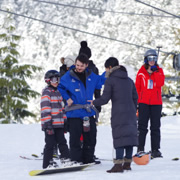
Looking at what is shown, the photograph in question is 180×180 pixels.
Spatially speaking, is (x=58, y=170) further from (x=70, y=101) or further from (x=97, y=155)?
(x=97, y=155)

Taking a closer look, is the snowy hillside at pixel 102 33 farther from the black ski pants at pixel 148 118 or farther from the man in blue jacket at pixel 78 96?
the man in blue jacket at pixel 78 96

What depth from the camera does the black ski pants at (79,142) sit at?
7047 millimetres

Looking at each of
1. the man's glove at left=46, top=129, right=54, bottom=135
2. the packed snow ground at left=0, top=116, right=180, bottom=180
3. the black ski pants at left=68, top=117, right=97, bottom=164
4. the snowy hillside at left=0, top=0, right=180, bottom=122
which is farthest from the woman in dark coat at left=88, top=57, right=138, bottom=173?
the snowy hillside at left=0, top=0, right=180, bottom=122

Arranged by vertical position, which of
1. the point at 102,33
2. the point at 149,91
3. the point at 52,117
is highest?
the point at 102,33

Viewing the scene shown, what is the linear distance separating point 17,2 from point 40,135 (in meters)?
165

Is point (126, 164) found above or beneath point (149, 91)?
beneath

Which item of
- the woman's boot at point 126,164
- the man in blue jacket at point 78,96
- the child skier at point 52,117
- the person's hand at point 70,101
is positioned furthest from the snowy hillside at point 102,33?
the woman's boot at point 126,164

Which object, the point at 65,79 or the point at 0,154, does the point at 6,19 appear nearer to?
the point at 0,154

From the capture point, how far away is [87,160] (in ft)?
24.3

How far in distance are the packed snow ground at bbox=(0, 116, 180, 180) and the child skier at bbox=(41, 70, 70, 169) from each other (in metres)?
0.50

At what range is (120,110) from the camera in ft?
21.4

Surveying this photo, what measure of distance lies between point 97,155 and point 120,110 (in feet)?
10.6

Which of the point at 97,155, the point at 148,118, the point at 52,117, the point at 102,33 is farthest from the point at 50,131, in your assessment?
the point at 102,33

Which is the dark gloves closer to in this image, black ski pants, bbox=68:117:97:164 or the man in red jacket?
black ski pants, bbox=68:117:97:164
